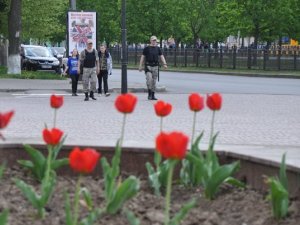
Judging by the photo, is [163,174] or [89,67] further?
[89,67]

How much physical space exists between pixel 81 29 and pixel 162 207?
1036 inches

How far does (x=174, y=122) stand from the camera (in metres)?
15.6

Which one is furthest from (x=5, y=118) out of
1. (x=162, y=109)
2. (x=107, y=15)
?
(x=107, y=15)

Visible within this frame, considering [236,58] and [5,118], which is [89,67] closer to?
[5,118]

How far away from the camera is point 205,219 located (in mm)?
5348

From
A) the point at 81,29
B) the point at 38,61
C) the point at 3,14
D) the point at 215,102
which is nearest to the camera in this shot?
the point at 215,102

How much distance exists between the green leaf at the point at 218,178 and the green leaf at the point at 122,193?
2.48ft

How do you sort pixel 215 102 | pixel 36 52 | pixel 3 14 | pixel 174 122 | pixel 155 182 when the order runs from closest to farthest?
pixel 215 102
pixel 155 182
pixel 174 122
pixel 3 14
pixel 36 52

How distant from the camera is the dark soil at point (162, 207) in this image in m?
5.23

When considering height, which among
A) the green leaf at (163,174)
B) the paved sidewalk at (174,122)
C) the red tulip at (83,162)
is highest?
the red tulip at (83,162)

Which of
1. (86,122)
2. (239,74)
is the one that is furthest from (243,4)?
(86,122)

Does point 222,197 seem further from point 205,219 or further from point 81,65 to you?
point 81,65

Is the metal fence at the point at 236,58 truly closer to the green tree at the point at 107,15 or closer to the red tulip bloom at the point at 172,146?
the green tree at the point at 107,15

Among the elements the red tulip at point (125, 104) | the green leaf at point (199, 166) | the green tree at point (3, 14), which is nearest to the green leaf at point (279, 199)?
the green leaf at point (199, 166)
